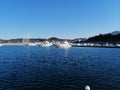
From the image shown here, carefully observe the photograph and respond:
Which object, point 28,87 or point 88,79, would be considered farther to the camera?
point 88,79

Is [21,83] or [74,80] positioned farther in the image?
[74,80]

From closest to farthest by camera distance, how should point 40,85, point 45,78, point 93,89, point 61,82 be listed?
point 93,89 → point 40,85 → point 61,82 → point 45,78

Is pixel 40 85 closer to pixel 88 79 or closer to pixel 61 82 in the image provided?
pixel 61 82

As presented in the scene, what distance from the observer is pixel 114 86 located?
30.3 meters

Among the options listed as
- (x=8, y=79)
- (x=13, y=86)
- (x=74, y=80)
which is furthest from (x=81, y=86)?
(x=8, y=79)

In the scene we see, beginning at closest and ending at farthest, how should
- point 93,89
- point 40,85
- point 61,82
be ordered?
point 93,89 < point 40,85 < point 61,82

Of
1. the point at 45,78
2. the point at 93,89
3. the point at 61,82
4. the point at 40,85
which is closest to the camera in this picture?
the point at 93,89

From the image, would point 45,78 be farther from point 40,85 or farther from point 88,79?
point 88,79

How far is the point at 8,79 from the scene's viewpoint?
34.8 m

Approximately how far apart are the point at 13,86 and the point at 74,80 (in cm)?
1146

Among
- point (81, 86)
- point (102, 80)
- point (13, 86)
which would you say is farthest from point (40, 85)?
point (102, 80)

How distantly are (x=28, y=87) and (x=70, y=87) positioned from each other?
7007 millimetres

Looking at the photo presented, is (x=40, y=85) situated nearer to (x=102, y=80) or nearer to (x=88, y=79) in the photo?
(x=88, y=79)

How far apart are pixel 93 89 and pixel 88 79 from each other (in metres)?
6.33
